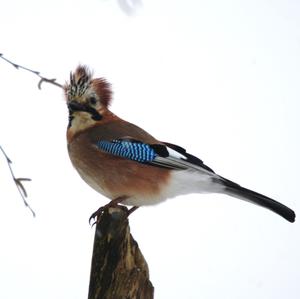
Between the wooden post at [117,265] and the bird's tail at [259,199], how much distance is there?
0.63 metres

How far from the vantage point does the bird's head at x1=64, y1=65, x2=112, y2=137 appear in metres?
2.71

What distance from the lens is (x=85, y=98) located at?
2768 mm

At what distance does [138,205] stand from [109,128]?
34cm

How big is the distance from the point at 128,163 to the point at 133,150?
64 millimetres

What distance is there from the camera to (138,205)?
8.96 ft

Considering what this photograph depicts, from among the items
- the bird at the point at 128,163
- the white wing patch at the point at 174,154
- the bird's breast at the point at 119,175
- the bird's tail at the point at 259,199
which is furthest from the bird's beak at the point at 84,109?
the bird's tail at the point at 259,199

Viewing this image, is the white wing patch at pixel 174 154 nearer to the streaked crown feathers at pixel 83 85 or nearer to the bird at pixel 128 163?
the bird at pixel 128 163

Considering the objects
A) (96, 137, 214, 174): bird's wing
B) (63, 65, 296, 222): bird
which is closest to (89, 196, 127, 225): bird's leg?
(63, 65, 296, 222): bird

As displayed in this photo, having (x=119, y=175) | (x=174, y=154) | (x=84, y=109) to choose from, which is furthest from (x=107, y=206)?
(x=84, y=109)

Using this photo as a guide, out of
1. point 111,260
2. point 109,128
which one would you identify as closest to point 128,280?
point 111,260

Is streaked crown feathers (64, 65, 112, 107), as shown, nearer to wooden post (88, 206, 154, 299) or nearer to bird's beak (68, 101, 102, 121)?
bird's beak (68, 101, 102, 121)

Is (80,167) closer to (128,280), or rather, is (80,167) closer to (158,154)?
(158,154)

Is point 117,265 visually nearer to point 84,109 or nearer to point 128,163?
point 128,163

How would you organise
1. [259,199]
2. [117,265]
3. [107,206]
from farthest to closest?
[259,199] → [107,206] → [117,265]
